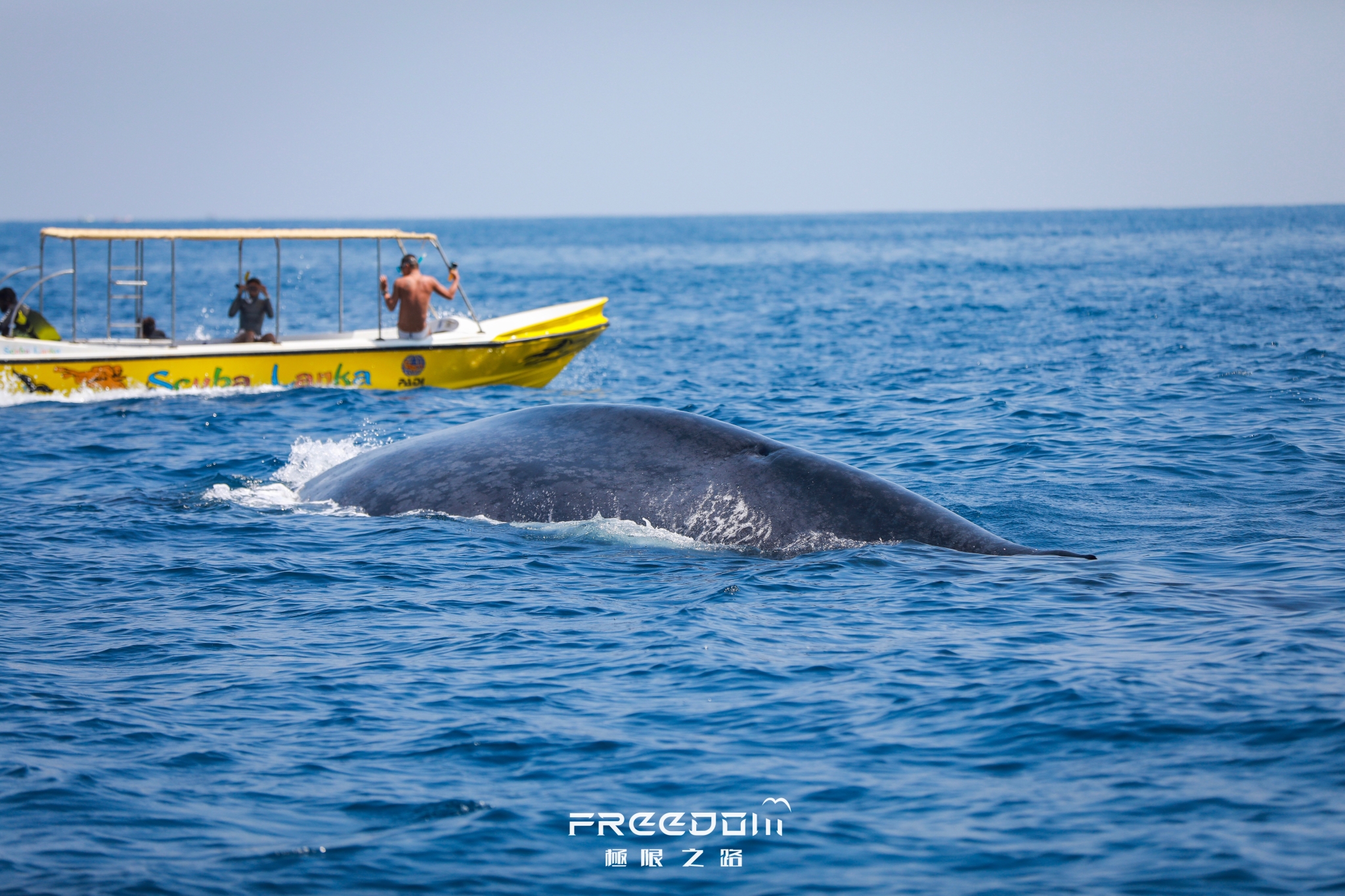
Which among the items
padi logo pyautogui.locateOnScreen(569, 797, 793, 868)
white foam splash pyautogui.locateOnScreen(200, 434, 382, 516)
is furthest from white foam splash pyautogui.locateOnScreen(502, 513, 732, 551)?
padi logo pyautogui.locateOnScreen(569, 797, 793, 868)

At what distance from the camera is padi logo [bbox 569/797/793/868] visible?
5031 millimetres

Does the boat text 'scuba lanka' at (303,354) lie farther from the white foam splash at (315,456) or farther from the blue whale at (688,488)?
the blue whale at (688,488)

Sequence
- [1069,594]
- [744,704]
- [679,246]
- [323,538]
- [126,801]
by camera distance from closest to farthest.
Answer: [126,801] → [744,704] → [1069,594] → [323,538] → [679,246]

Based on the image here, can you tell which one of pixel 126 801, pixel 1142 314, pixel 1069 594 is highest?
pixel 1142 314

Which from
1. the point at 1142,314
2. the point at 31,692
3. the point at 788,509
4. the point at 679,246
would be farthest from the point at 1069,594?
the point at 679,246

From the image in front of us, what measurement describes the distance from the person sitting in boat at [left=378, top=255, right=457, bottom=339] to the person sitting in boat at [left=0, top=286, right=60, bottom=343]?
5.27 metres

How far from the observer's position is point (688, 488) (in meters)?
8.45

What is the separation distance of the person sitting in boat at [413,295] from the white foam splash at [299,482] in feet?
15.6

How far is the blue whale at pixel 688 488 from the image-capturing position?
8391 mm

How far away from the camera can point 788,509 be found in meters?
8.41

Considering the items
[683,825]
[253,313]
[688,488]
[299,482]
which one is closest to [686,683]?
[683,825]

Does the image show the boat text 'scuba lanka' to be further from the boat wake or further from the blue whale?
the blue whale

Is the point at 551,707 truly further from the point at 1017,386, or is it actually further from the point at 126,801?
the point at 1017,386

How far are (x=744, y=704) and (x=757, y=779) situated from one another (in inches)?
35.6
